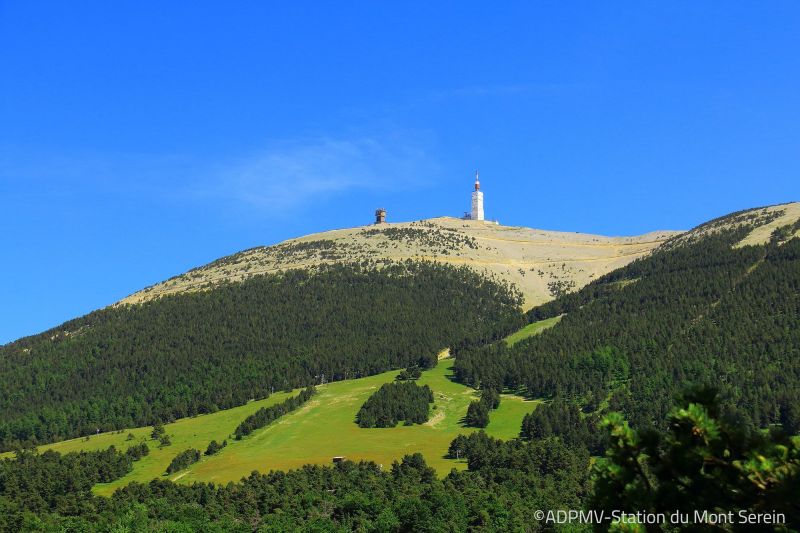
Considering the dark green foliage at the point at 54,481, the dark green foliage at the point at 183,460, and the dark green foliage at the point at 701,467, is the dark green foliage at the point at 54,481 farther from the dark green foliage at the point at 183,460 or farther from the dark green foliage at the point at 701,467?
the dark green foliage at the point at 701,467

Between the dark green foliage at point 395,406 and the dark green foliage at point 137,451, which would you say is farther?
the dark green foliage at point 395,406

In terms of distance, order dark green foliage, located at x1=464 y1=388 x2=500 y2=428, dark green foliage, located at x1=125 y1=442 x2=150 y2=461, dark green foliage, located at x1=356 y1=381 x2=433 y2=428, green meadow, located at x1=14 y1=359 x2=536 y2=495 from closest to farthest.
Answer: green meadow, located at x1=14 y1=359 x2=536 y2=495
dark green foliage, located at x1=125 y1=442 x2=150 y2=461
dark green foliage, located at x1=464 y1=388 x2=500 y2=428
dark green foliage, located at x1=356 y1=381 x2=433 y2=428

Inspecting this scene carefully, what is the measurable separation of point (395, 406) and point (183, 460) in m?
41.6

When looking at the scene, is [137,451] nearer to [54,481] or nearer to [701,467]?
[54,481]

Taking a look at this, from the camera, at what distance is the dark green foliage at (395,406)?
174500 mm

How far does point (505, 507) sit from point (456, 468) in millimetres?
36557

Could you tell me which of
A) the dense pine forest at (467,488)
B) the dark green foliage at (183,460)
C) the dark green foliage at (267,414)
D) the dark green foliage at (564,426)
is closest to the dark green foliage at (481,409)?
A: the dark green foliage at (564,426)

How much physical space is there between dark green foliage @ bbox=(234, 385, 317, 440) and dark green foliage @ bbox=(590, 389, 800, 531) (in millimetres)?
155308

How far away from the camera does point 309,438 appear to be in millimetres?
166500

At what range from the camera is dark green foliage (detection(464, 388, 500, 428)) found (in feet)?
555

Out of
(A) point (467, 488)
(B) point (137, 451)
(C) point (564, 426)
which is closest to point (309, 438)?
(B) point (137, 451)

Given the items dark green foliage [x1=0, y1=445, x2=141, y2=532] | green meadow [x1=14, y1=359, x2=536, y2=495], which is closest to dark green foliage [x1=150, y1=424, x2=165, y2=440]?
green meadow [x1=14, y1=359, x2=536, y2=495]

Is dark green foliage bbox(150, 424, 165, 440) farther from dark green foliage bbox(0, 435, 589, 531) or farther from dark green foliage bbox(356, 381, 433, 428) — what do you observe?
dark green foliage bbox(356, 381, 433, 428)

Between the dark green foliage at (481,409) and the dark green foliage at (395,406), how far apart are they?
918 cm
